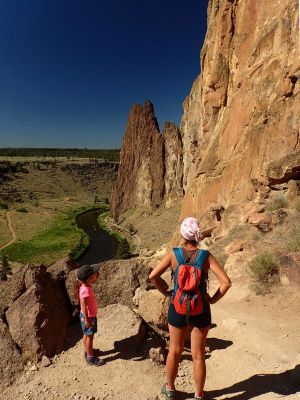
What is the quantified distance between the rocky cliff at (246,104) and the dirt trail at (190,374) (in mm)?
10613

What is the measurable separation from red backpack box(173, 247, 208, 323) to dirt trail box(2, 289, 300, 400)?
168 cm

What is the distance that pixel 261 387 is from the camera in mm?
5652

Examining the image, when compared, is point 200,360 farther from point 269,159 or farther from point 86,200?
point 86,200

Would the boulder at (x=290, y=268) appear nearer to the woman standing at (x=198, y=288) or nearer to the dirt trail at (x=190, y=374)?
the dirt trail at (x=190, y=374)

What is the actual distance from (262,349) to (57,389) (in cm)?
380

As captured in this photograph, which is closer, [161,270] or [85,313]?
[161,270]

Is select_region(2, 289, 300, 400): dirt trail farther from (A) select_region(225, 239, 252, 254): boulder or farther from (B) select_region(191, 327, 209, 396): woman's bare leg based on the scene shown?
(A) select_region(225, 239, 252, 254): boulder

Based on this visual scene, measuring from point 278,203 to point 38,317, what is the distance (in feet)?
38.6

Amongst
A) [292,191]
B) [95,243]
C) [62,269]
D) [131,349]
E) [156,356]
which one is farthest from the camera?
[95,243]

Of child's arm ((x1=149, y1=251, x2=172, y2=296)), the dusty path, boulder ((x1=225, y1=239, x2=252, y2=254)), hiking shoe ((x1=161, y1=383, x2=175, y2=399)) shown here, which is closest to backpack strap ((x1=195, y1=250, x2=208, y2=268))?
child's arm ((x1=149, y1=251, x2=172, y2=296))

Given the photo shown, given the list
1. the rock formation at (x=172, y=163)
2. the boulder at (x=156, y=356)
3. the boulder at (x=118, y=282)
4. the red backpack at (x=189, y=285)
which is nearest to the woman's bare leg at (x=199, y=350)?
the red backpack at (x=189, y=285)

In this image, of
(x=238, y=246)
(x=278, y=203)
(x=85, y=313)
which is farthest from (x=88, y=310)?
(x=278, y=203)

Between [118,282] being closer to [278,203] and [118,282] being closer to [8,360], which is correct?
[8,360]

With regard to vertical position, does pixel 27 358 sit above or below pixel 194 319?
below
